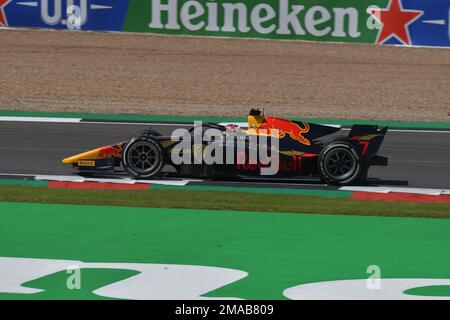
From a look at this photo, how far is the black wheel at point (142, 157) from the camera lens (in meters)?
15.2

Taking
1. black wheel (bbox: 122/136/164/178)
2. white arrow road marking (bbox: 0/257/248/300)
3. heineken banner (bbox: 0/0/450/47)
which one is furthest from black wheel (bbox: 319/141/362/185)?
heineken banner (bbox: 0/0/450/47)

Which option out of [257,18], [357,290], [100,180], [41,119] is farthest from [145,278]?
[257,18]

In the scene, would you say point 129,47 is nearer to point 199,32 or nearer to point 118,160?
point 199,32

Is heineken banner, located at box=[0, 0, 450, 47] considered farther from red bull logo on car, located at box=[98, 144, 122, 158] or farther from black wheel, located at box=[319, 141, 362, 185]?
red bull logo on car, located at box=[98, 144, 122, 158]

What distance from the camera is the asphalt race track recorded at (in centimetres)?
1639

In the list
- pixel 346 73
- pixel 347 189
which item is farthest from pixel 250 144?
pixel 346 73

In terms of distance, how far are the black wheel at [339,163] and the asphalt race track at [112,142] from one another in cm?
38

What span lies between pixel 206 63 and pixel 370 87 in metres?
6.09

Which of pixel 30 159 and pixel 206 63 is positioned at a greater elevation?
pixel 206 63

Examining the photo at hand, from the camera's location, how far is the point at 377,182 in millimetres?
15945

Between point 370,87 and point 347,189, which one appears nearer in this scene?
point 347,189

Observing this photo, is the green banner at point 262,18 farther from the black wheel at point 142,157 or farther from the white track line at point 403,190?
the black wheel at point 142,157
